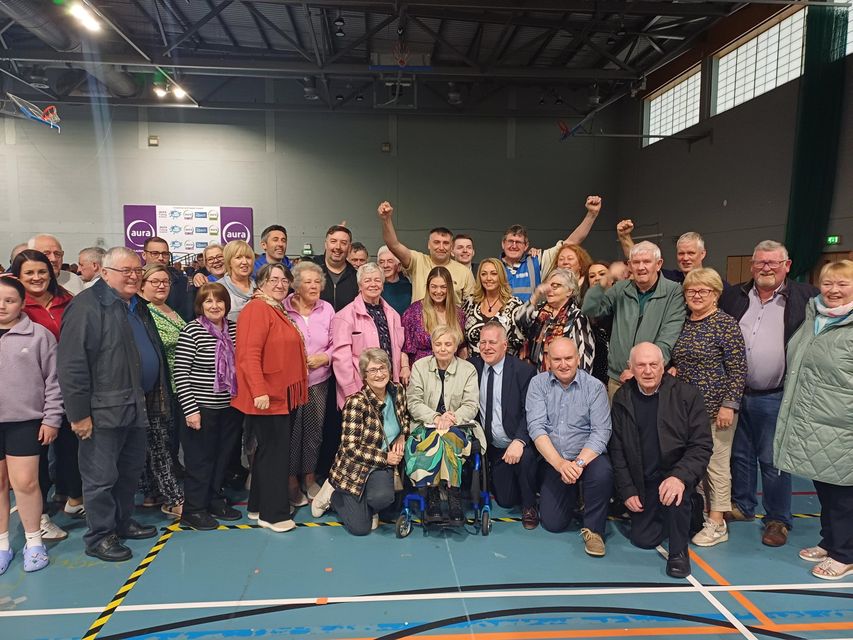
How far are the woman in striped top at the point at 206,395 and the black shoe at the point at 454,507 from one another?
1511 millimetres

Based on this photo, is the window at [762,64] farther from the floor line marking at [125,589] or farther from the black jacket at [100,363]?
the floor line marking at [125,589]

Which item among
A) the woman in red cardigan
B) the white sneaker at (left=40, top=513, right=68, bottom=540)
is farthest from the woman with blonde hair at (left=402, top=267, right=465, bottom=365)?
the white sneaker at (left=40, top=513, right=68, bottom=540)

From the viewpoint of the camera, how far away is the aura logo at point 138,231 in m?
12.6

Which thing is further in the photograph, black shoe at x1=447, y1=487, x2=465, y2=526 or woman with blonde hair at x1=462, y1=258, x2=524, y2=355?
woman with blonde hair at x1=462, y1=258, x2=524, y2=355

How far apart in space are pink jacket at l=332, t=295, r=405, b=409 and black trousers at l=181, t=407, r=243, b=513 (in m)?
0.71

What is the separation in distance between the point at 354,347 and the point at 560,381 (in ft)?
4.65

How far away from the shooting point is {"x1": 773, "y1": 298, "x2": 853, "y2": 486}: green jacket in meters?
2.63

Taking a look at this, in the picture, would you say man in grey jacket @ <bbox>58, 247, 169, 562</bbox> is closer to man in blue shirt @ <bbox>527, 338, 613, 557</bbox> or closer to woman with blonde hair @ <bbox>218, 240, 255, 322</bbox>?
woman with blonde hair @ <bbox>218, 240, 255, 322</bbox>

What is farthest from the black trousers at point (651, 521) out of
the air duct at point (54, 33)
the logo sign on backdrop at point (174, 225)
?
the logo sign on backdrop at point (174, 225)

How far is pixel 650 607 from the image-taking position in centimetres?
250

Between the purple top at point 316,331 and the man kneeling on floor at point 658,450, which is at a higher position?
the purple top at point 316,331

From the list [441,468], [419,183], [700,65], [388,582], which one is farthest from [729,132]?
[388,582]

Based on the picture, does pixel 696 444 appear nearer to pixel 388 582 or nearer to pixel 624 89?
pixel 388 582

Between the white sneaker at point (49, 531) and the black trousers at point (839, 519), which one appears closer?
the black trousers at point (839, 519)
